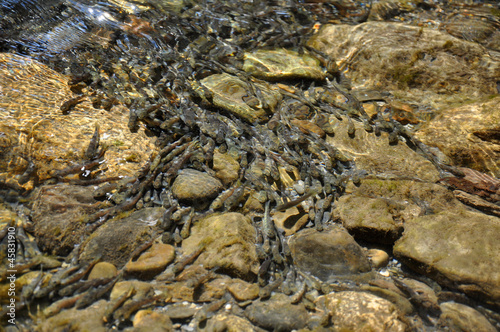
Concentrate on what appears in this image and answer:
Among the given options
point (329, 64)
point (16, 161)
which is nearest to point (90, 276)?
point (16, 161)

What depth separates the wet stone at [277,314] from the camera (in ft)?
9.53

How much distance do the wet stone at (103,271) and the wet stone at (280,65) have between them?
394 cm

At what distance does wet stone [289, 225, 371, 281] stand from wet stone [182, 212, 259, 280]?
526mm

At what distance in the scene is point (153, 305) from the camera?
119 inches

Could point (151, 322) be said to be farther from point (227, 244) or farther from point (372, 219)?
point (372, 219)

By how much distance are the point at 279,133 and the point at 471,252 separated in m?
2.80

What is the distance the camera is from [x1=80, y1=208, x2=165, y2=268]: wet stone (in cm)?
334

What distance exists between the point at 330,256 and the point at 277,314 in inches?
35.0

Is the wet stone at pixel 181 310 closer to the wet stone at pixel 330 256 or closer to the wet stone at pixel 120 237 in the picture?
the wet stone at pixel 120 237

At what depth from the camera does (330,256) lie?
348cm

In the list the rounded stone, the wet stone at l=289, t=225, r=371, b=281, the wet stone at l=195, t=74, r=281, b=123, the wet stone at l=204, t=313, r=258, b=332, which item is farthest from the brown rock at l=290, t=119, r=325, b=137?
the wet stone at l=204, t=313, r=258, b=332

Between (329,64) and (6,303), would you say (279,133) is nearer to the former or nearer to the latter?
(329,64)

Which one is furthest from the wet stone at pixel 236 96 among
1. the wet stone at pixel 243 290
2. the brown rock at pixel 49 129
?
the wet stone at pixel 243 290

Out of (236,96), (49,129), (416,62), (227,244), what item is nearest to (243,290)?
(227,244)
